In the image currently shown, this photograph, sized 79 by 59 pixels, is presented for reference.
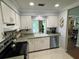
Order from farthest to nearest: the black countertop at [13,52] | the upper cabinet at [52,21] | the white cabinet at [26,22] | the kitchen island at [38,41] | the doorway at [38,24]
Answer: the upper cabinet at [52,21]
the doorway at [38,24]
the white cabinet at [26,22]
the kitchen island at [38,41]
the black countertop at [13,52]

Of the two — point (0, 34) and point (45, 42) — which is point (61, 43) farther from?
point (0, 34)

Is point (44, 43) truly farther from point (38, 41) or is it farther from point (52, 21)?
point (52, 21)

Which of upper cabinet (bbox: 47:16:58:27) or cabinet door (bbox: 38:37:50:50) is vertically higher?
upper cabinet (bbox: 47:16:58:27)

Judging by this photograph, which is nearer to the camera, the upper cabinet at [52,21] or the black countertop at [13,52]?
the black countertop at [13,52]

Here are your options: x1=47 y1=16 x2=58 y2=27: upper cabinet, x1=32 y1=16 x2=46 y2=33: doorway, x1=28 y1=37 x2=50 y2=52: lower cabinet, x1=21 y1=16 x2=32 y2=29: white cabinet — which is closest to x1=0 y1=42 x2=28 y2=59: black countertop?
x1=28 y1=37 x2=50 y2=52: lower cabinet

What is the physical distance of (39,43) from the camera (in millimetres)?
4051

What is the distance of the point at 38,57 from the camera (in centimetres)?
338

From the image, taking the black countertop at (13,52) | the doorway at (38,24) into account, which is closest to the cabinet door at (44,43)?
the doorway at (38,24)

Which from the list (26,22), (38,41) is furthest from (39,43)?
(26,22)

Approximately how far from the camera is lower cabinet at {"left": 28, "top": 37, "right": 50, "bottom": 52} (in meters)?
3.86

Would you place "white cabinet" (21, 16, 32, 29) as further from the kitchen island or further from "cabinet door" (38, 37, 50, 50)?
"cabinet door" (38, 37, 50, 50)

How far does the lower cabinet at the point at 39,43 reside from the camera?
3.86 metres

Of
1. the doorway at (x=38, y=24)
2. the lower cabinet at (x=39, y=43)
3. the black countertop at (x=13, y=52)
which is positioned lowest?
the lower cabinet at (x=39, y=43)

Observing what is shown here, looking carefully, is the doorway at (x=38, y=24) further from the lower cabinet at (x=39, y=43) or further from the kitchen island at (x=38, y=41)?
the lower cabinet at (x=39, y=43)
